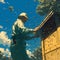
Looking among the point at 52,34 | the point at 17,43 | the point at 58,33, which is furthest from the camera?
the point at 17,43

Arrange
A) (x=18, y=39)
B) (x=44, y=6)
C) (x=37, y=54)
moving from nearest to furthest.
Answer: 1. (x=18, y=39)
2. (x=44, y=6)
3. (x=37, y=54)

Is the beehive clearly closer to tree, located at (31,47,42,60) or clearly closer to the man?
the man

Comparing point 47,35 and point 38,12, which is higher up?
point 38,12

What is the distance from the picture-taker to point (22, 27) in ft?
65.1

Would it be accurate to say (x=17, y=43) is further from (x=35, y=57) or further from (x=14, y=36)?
(x=35, y=57)

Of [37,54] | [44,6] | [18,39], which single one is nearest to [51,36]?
[18,39]

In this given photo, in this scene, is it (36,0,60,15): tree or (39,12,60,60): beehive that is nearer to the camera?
(39,12,60,60): beehive

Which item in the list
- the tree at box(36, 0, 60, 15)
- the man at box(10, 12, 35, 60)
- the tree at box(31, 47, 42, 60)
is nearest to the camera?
the man at box(10, 12, 35, 60)

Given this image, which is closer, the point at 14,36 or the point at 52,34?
the point at 52,34

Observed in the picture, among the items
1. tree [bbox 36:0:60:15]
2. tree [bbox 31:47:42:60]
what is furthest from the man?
tree [bbox 31:47:42:60]

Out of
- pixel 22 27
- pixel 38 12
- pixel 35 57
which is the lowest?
pixel 35 57

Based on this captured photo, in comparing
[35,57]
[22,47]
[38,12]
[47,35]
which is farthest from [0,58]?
[47,35]

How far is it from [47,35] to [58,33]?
6.98 ft

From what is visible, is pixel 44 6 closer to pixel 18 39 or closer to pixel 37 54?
pixel 37 54
